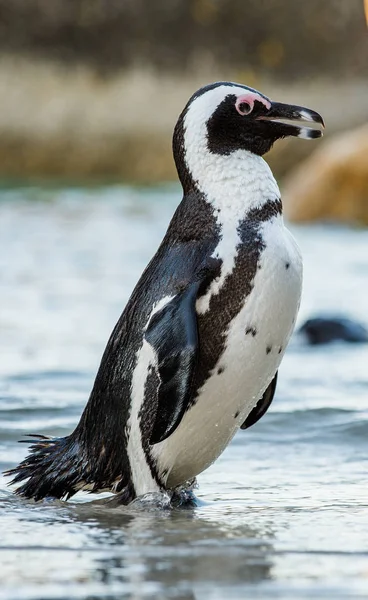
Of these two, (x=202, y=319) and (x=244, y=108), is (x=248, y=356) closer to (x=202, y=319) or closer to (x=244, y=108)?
(x=202, y=319)

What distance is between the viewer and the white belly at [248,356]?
12.0ft

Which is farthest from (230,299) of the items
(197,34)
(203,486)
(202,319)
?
(197,34)

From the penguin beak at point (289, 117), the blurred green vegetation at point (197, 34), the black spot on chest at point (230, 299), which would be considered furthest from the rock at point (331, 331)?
the blurred green vegetation at point (197, 34)

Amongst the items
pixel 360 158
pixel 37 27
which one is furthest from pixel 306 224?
pixel 37 27

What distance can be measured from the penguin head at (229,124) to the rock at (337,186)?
9.25 meters

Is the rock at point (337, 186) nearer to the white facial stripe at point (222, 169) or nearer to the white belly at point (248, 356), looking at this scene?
the white facial stripe at point (222, 169)

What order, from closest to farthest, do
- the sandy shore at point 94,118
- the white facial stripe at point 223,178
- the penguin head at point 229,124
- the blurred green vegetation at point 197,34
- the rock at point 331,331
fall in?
the white facial stripe at point 223,178
the penguin head at point 229,124
the rock at point 331,331
the sandy shore at point 94,118
the blurred green vegetation at point 197,34

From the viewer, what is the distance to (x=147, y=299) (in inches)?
149

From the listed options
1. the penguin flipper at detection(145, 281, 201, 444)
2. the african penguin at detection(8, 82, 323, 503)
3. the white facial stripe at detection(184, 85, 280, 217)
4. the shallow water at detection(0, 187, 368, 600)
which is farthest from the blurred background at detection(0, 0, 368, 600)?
the white facial stripe at detection(184, 85, 280, 217)

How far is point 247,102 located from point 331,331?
3.37 meters

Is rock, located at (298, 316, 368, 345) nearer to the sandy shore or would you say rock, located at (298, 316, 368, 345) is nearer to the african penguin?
the african penguin

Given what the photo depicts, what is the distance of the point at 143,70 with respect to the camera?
23.1 metres

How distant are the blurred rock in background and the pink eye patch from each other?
1703 centimetres

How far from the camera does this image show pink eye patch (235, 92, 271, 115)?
150 inches
